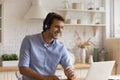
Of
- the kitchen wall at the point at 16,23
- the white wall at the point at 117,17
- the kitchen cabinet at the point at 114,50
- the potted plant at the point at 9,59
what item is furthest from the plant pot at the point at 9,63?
the white wall at the point at 117,17

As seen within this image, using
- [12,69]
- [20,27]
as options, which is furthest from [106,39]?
[12,69]

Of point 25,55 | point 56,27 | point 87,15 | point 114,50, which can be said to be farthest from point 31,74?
point 87,15

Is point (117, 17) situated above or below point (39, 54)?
above

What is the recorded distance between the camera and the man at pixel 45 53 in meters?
1.81

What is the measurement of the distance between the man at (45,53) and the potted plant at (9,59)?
1.99 metres

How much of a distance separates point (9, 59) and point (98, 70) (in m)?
2.20

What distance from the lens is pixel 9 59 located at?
3.88m

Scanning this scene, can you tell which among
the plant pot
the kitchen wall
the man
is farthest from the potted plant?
the man

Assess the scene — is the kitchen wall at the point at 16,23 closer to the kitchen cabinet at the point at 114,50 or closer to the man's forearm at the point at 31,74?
the kitchen cabinet at the point at 114,50

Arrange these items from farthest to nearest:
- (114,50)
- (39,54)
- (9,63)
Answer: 1. (114,50)
2. (9,63)
3. (39,54)

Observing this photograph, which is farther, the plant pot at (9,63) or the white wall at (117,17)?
the white wall at (117,17)

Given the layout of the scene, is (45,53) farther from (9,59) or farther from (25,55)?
(9,59)

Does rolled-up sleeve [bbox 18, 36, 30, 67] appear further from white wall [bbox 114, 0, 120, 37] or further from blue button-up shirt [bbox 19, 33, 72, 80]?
white wall [bbox 114, 0, 120, 37]

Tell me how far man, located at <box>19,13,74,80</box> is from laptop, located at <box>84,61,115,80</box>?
0.60ft
